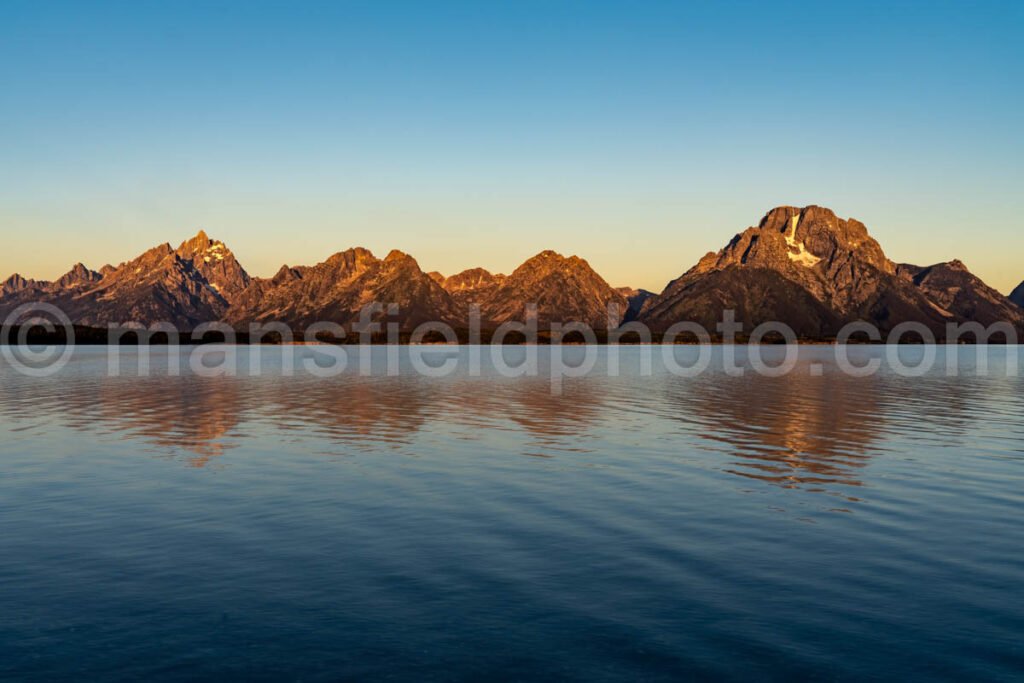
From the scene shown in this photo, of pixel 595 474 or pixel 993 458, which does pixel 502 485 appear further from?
pixel 993 458

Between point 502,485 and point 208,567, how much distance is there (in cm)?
1712

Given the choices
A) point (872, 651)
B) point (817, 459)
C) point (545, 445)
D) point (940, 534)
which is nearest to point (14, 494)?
point (545, 445)

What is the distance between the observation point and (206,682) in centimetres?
1703

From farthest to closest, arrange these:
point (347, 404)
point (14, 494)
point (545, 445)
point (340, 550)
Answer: point (347, 404)
point (545, 445)
point (14, 494)
point (340, 550)

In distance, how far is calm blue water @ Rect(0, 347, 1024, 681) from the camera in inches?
732

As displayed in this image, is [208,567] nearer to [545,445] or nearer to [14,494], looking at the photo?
[14,494]

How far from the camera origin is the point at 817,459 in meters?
49.1

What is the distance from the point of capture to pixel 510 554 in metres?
27.1

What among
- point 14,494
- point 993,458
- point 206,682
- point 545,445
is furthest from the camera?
point 545,445

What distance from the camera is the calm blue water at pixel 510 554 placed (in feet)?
61.0

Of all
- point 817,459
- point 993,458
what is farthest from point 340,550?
point 993,458

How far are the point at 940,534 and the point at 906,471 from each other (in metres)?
15.1

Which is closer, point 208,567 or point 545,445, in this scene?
point 208,567

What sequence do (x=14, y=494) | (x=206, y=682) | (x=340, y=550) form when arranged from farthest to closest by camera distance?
(x=14, y=494)
(x=340, y=550)
(x=206, y=682)
